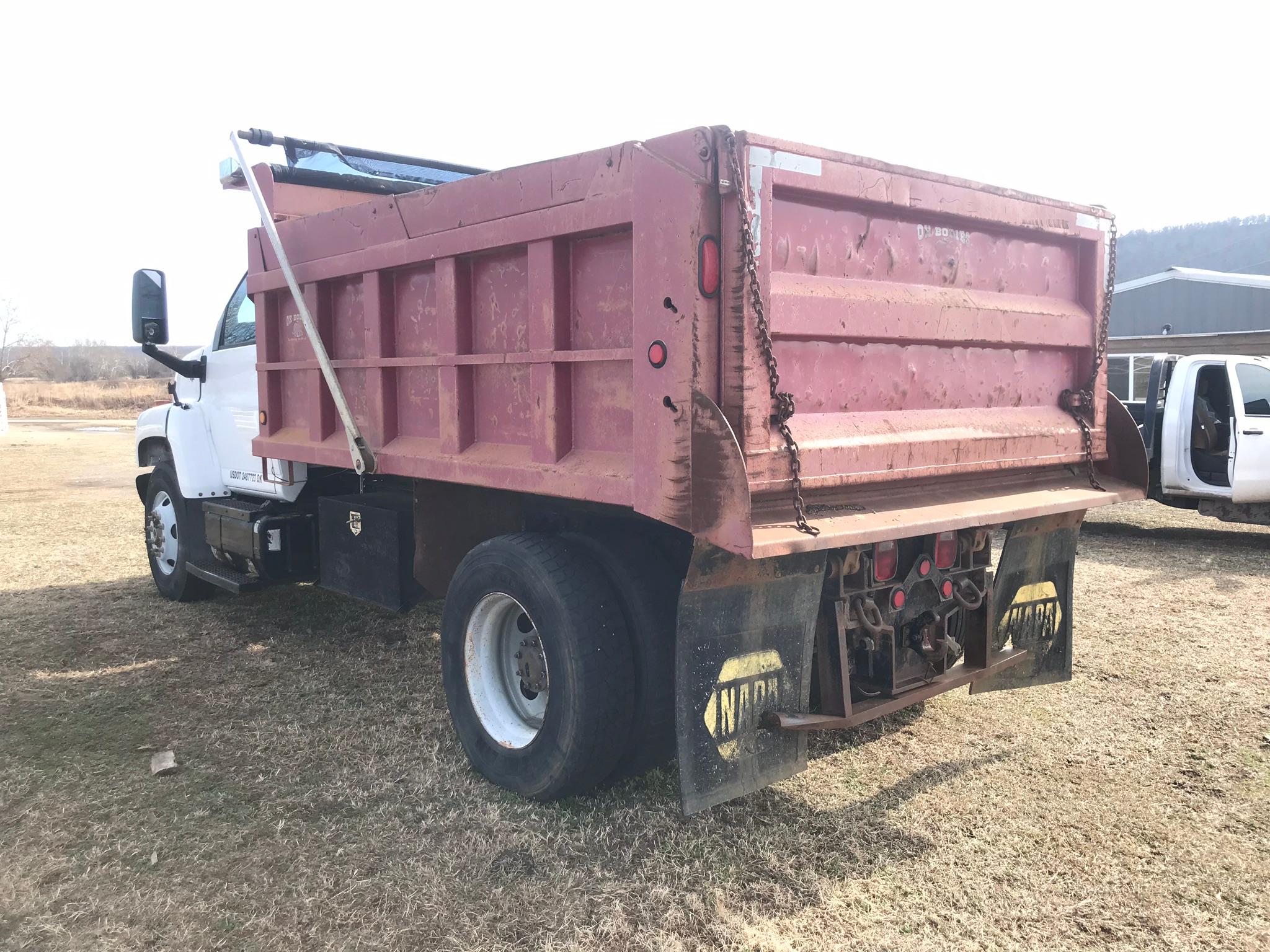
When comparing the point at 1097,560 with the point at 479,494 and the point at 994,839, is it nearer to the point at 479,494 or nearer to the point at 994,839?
the point at 994,839

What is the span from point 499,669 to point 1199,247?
6346 cm

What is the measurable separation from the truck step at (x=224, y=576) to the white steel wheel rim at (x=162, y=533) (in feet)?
1.14

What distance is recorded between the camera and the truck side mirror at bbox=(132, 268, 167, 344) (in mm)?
5793

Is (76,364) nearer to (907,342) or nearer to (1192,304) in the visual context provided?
(1192,304)

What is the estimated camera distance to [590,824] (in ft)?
11.2

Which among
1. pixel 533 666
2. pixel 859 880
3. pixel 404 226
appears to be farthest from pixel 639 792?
pixel 404 226

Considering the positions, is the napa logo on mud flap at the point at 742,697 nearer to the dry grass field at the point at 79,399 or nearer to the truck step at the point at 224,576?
the truck step at the point at 224,576

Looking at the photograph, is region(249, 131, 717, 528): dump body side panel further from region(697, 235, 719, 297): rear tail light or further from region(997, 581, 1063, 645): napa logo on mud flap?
region(997, 581, 1063, 645): napa logo on mud flap

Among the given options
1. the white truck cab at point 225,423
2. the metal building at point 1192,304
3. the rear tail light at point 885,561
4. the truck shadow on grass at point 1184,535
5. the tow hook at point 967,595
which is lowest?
the truck shadow on grass at point 1184,535

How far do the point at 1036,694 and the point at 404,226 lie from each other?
4.01 meters

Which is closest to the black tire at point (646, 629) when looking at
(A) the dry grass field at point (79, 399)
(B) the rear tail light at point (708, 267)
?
(B) the rear tail light at point (708, 267)

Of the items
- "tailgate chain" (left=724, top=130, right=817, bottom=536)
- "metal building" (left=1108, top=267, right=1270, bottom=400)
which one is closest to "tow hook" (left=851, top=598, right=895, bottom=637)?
"tailgate chain" (left=724, top=130, right=817, bottom=536)

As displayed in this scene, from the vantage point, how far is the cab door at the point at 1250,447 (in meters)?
8.90

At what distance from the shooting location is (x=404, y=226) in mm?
4008
